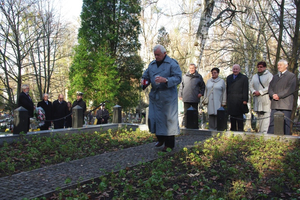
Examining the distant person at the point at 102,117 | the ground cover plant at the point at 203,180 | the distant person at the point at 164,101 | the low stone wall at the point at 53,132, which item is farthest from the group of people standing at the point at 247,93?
the distant person at the point at 102,117

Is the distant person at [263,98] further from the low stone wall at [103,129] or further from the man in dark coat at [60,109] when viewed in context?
the man in dark coat at [60,109]

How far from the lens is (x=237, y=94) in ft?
28.0

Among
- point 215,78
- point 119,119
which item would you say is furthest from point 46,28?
point 215,78

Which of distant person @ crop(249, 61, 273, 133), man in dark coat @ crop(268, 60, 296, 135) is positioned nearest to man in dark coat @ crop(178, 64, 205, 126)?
distant person @ crop(249, 61, 273, 133)

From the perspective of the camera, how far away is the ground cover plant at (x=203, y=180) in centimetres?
352

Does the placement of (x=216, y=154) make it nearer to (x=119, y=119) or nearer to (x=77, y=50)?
(x=119, y=119)

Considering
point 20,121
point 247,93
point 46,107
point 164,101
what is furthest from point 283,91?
point 46,107

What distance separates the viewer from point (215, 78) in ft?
29.8

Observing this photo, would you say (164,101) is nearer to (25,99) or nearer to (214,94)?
(214,94)

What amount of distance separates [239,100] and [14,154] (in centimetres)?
610

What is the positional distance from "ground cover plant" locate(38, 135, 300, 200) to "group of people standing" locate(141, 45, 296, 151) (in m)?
0.77

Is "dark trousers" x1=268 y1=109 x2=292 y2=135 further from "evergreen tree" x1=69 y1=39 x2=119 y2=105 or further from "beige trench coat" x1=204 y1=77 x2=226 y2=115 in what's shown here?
"evergreen tree" x1=69 y1=39 x2=119 y2=105

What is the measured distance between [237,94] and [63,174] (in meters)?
5.74

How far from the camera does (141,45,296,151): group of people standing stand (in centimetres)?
575
